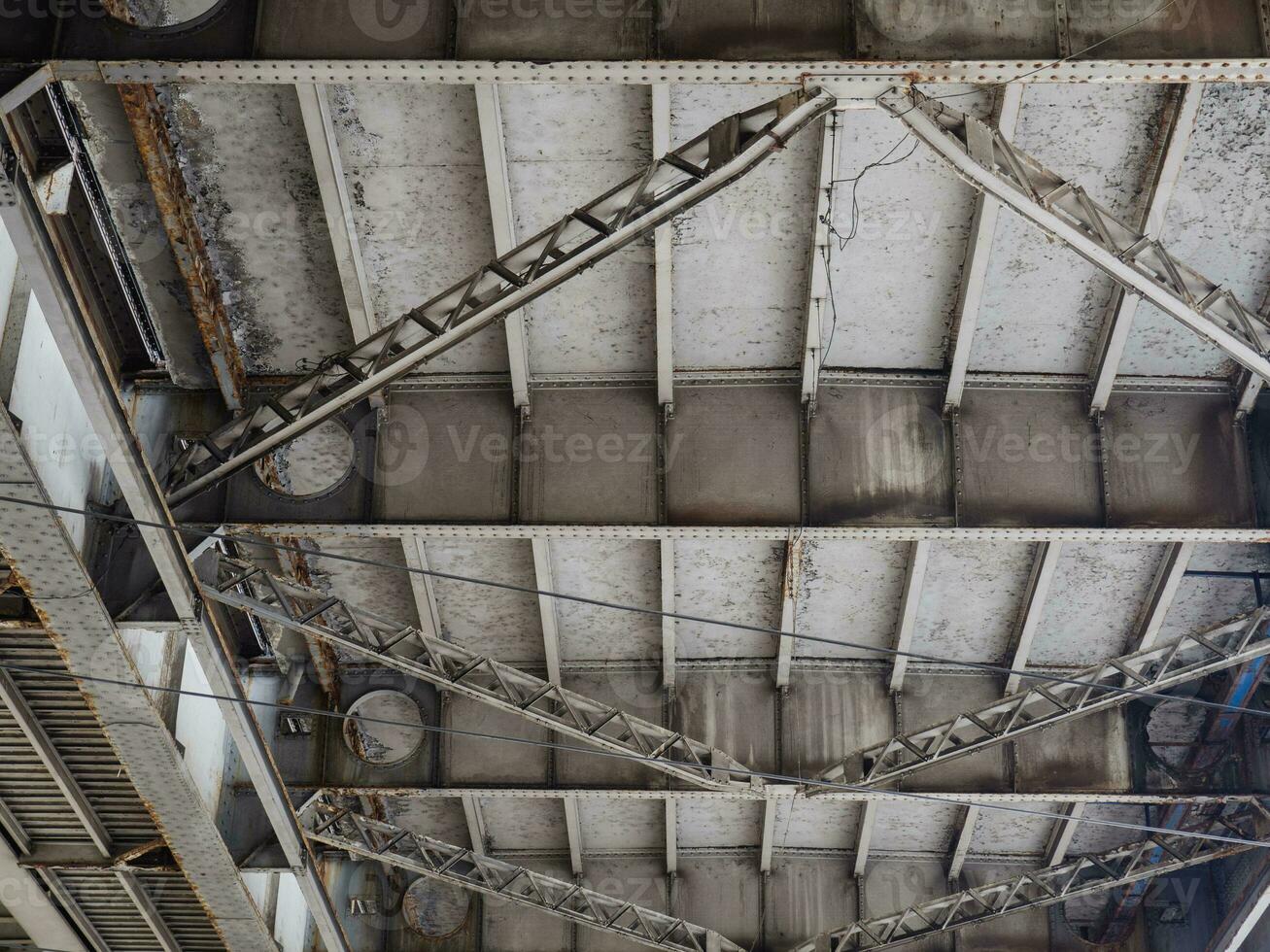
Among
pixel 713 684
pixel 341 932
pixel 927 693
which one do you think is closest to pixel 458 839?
pixel 341 932

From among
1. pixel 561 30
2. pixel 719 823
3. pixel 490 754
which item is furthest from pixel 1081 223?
pixel 719 823

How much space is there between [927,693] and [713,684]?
2.67m

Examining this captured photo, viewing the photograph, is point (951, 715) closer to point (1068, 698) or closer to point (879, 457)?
point (1068, 698)

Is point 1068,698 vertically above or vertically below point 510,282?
below

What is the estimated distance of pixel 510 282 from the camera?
421 inches

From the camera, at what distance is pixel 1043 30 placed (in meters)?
10.1

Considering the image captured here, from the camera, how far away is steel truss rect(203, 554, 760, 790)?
1329cm

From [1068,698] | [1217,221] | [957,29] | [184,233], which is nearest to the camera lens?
[957,29]

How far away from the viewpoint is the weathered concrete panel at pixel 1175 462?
1343cm

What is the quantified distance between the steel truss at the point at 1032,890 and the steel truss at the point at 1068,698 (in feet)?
10.7

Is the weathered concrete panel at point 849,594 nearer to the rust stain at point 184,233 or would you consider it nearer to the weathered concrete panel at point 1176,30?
the weathered concrete panel at point 1176,30

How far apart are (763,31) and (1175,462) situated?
6.50 metres

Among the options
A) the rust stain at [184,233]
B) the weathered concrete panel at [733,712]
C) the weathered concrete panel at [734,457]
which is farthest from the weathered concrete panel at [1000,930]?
the rust stain at [184,233]

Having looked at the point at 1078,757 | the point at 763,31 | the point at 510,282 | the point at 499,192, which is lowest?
the point at 1078,757
